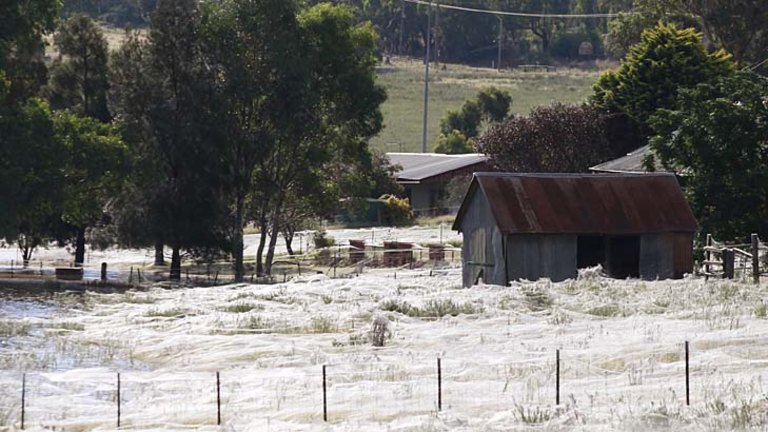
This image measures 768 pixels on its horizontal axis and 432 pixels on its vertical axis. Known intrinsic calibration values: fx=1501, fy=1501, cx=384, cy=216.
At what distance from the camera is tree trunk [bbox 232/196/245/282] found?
174 feet

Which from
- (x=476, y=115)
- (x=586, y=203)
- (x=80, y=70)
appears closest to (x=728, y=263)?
(x=586, y=203)

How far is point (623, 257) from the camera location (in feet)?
141

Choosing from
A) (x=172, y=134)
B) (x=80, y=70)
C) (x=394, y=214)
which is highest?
(x=80, y=70)

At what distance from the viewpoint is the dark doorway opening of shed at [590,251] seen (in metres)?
42.7

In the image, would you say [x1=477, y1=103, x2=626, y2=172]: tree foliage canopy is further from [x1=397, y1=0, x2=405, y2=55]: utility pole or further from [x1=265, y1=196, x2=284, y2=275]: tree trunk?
[x1=397, y1=0, x2=405, y2=55]: utility pole

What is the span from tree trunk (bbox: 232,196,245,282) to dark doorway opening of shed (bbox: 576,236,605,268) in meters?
13.5

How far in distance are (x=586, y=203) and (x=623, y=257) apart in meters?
2.37

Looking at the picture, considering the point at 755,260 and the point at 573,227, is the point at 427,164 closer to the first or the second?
the point at 573,227

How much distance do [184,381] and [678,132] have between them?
2624 centimetres

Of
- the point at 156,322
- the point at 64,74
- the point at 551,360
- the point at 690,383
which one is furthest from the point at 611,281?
the point at 64,74

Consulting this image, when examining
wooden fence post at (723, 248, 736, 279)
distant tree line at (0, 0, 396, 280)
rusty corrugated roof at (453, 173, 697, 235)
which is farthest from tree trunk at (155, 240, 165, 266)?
wooden fence post at (723, 248, 736, 279)

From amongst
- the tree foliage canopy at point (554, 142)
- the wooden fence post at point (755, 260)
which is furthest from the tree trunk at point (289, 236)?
the wooden fence post at point (755, 260)

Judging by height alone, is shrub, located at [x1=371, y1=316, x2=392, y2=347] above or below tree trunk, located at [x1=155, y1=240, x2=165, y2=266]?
below

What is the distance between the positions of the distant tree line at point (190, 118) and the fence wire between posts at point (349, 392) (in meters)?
26.7
